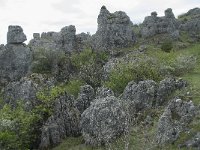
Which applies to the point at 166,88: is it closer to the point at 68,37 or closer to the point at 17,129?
the point at 17,129

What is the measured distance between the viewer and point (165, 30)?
104 m

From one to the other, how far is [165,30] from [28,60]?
33.6 meters

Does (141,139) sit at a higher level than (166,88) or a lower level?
lower

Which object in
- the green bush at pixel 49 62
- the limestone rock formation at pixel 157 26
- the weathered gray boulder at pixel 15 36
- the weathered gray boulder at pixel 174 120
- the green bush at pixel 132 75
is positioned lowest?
the weathered gray boulder at pixel 174 120

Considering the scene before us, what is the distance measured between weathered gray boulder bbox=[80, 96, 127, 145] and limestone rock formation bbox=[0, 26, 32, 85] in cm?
4310

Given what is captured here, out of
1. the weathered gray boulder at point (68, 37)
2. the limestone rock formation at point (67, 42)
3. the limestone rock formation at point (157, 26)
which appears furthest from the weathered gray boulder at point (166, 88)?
the limestone rock formation at point (157, 26)

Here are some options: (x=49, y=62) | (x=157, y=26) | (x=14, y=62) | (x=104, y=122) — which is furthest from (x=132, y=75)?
(x=157, y=26)

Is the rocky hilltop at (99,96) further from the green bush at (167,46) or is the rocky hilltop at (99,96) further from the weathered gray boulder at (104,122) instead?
the weathered gray boulder at (104,122)

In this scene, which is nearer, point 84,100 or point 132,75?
point 84,100

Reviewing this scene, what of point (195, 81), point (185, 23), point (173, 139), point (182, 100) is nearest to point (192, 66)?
Answer: point (195, 81)

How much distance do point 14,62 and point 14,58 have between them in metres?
0.80

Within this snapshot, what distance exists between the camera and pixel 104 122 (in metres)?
45.7

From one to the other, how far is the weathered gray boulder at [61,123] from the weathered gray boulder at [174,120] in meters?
13.1

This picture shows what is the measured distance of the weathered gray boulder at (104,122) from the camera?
148ft
